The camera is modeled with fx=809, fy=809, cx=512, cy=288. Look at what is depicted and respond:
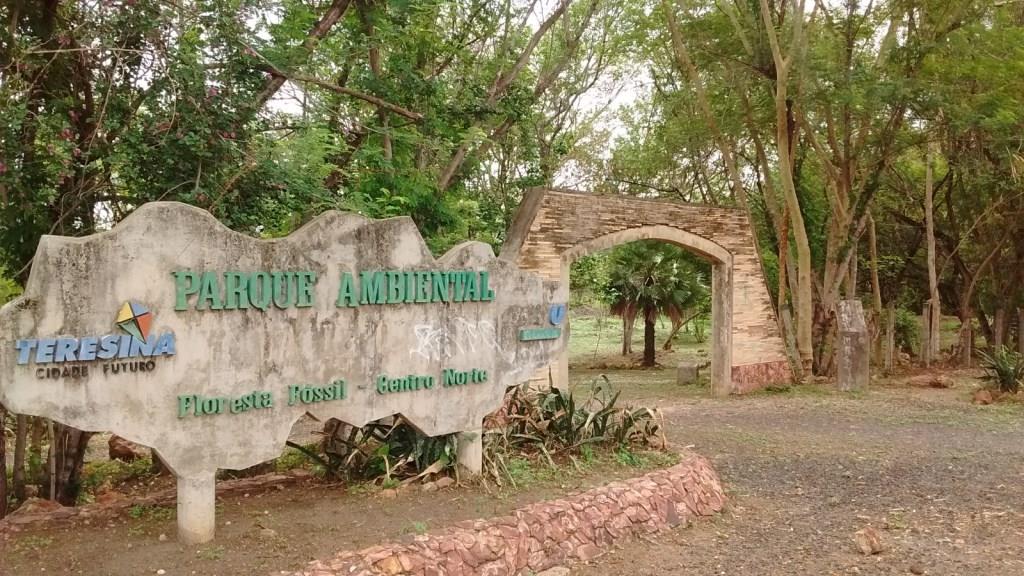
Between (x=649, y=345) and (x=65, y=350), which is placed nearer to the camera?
(x=65, y=350)

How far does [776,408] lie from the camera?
11.7 m

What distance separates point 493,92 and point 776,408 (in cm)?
601

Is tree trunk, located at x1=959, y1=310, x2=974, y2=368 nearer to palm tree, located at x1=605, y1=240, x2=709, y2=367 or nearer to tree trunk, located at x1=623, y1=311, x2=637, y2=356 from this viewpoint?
palm tree, located at x1=605, y1=240, x2=709, y2=367

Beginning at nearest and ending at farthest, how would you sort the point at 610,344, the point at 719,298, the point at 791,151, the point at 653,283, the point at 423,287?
the point at 423,287
the point at 719,298
the point at 791,151
the point at 653,283
the point at 610,344

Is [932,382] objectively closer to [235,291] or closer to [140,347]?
[235,291]

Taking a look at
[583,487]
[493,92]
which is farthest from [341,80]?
[583,487]

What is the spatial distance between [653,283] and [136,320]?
50.5 ft

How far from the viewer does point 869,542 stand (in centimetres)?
566

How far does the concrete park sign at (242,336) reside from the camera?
4.07 metres

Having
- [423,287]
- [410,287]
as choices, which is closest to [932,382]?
[423,287]

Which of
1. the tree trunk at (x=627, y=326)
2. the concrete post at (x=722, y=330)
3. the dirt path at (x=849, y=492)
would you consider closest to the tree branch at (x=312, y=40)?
the dirt path at (x=849, y=492)

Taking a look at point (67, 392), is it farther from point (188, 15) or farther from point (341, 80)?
point (341, 80)

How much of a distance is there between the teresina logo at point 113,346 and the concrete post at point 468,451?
7.37ft

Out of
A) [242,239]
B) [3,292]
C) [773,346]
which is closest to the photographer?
[242,239]
